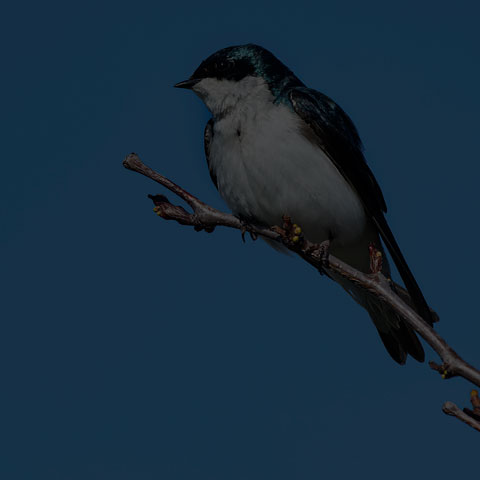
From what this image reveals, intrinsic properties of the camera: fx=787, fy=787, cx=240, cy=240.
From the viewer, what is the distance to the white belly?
18.6 feet

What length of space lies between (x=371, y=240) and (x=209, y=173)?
1481 millimetres

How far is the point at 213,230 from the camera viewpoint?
430 centimetres

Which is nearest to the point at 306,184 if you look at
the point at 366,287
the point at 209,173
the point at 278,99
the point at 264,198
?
the point at 264,198

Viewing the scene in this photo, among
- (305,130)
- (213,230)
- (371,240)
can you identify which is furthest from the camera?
(371,240)

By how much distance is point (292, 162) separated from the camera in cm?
569

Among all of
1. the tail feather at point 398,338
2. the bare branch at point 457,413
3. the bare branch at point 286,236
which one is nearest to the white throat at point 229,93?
the bare branch at point 286,236

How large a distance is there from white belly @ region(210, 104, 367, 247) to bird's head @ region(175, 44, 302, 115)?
0.73 feet

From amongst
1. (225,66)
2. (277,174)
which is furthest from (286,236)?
(225,66)

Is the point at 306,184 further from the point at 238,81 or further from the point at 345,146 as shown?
the point at 238,81

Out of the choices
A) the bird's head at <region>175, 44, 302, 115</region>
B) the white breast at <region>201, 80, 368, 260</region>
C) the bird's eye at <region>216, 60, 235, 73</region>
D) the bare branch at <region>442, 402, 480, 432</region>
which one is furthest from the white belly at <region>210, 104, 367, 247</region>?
the bare branch at <region>442, 402, 480, 432</region>

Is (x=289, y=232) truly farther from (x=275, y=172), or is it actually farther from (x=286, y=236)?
(x=275, y=172)

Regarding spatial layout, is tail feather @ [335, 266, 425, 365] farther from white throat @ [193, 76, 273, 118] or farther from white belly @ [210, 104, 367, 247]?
white throat @ [193, 76, 273, 118]

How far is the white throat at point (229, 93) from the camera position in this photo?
19.7ft

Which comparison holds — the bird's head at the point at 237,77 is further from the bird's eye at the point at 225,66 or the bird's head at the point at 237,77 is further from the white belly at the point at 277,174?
the white belly at the point at 277,174
